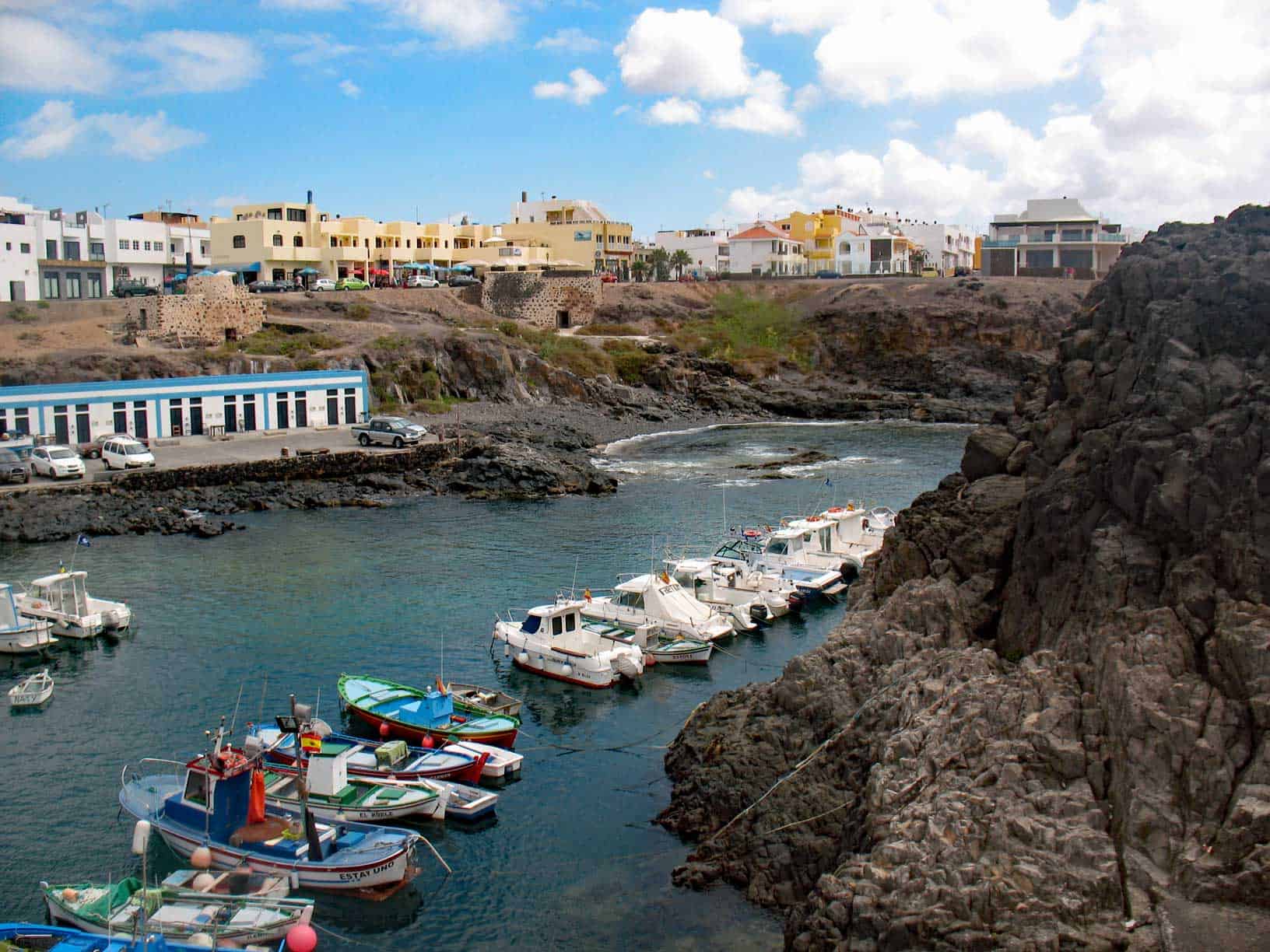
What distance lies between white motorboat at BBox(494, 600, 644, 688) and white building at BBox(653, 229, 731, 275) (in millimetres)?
110412

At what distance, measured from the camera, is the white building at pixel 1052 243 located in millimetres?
112312

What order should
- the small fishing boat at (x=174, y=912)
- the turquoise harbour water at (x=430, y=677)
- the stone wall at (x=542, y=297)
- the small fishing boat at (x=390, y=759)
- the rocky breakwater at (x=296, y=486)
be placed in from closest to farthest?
the small fishing boat at (x=174, y=912) → the turquoise harbour water at (x=430, y=677) → the small fishing boat at (x=390, y=759) → the rocky breakwater at (x=296, y=486) → the stone wall at (x=542, y=297)

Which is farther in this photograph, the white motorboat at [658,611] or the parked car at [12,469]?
the parked car at [12,469]

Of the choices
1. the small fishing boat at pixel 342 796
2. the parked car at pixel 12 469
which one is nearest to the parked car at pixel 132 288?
the parked car at pixel 12 469

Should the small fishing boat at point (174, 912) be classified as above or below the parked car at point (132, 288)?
below

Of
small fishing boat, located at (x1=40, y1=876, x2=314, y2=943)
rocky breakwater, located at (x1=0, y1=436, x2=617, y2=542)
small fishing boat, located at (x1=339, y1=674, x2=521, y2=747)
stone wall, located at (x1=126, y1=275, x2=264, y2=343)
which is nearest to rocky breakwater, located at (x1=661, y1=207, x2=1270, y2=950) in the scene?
small fishing boat, located at (x1=339, y1=674, x2=521, y2=747)

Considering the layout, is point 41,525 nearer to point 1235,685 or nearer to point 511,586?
point 511,586

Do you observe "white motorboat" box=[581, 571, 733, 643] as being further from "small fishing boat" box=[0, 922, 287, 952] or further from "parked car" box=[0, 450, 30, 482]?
"parked car" box=[0, 450, 30, 482]

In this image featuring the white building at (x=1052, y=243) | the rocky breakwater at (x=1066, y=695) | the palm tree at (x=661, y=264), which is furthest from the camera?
the palm tree at (x=661, y=264)

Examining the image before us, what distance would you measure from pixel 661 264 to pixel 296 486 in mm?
88642

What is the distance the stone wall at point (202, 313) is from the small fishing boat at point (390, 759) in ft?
192

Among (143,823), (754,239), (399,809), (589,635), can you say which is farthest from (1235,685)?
(754,239)

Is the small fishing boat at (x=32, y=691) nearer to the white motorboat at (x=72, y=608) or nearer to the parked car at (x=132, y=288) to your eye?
the white motorboat at (x=72, y=608)

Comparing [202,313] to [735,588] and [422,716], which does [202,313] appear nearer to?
[735,588]
